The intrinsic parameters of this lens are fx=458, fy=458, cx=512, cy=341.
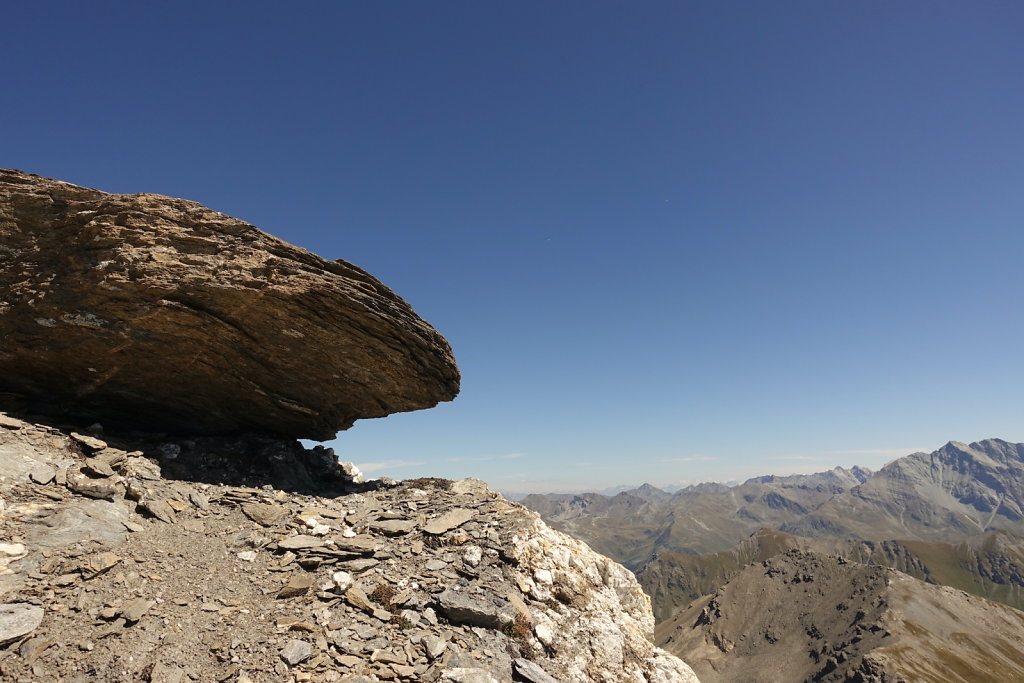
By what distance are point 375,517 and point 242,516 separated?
3.78 m

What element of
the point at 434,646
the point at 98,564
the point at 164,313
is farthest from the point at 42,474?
the point at 434,646

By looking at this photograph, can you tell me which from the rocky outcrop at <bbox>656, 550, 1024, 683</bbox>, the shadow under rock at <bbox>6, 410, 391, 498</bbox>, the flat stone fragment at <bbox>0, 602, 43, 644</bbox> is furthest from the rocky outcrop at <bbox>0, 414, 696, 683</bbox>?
the rocky outcrop at <bbox>656, 550, 1024, 683</bbox>

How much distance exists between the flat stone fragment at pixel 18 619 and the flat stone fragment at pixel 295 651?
409cm

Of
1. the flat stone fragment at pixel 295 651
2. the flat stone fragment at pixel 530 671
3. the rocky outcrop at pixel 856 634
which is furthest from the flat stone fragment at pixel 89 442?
the rocky outcrop at pixel 856 634

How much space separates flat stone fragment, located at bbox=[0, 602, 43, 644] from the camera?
7547mm

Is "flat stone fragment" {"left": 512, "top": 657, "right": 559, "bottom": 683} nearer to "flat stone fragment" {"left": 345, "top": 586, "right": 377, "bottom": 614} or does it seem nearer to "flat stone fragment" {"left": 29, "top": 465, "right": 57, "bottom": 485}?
"flat stone fragment" {"left": 345, "top": 586, "right": 377, "bottom": 614}

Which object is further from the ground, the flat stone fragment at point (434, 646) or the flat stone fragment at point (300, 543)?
the flat stone fragment at point (300, 543)

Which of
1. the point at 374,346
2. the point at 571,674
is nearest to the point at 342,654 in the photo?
the point at 571,674

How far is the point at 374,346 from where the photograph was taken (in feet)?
57.5

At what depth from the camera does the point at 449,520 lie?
1446cm

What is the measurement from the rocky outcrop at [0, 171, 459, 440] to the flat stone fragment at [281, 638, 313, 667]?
10232mm

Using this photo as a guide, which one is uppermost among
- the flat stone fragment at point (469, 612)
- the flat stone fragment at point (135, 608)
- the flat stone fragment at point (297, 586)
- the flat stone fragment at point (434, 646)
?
the flat stone fragment at point (135, 608)

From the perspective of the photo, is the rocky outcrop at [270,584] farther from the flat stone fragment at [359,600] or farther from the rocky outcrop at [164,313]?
the rocky outcrop at [164,313]

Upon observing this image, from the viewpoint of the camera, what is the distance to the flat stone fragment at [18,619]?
24.8 feet
